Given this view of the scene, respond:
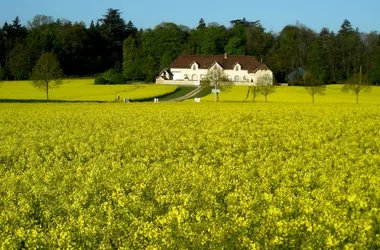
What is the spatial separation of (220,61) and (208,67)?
439 centimetres

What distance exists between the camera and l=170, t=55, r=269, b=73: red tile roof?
122 m

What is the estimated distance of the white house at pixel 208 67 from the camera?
120938 mm

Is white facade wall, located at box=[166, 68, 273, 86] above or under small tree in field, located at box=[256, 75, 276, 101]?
above

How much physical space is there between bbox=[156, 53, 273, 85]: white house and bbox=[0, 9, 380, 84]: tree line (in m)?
5.50

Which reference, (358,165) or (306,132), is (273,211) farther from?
(306,132)

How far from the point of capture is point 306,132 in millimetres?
23297

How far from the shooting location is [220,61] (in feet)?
408

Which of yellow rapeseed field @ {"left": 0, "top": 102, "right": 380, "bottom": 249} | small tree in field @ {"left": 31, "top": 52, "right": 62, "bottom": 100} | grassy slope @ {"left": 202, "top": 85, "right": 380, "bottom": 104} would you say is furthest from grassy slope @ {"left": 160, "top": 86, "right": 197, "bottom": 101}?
yellow rapeseed field @ {"left": 0, "top": 102, "right": 380, "bottom": 249}

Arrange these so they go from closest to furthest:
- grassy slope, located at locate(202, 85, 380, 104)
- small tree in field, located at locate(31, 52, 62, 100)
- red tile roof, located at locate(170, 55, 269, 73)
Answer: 1. small tree in field, located at locate(31, 52, 62, 100)
2. grassy slope, located at locate(202, 85, 380, 104)
3. red tile roof, located at locate(170, 55, 269, 73)

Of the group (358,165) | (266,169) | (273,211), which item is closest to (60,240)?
(273,211)

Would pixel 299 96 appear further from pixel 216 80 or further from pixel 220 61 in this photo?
pixel 220 61

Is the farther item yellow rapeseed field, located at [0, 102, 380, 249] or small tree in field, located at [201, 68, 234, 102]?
small tree in field, located at [201, 68, 234, 102]

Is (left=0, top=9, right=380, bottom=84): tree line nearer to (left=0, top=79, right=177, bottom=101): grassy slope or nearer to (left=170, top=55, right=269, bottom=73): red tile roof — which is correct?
(left=170, top=55, right=269, bottom=73): red tile roof

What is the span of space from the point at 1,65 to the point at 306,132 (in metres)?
122
